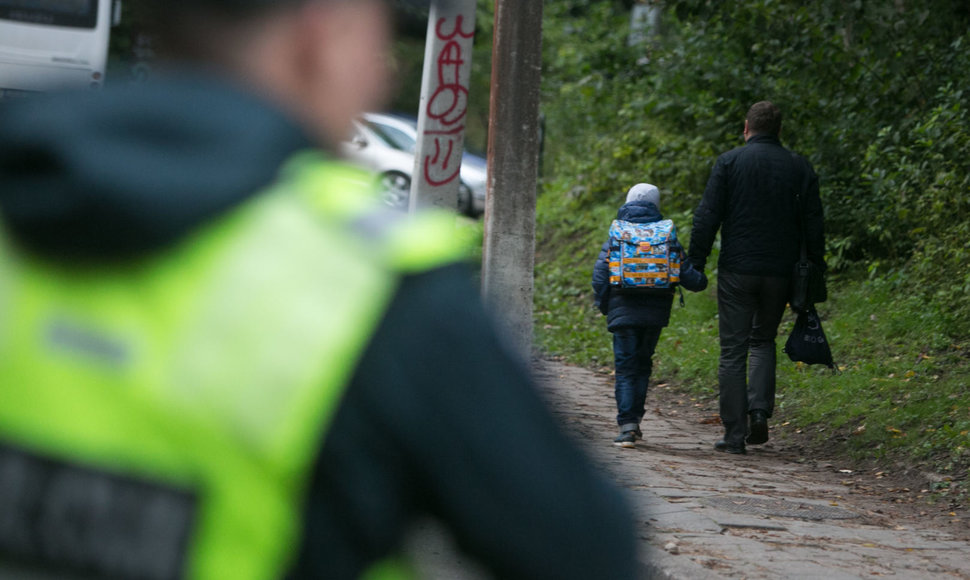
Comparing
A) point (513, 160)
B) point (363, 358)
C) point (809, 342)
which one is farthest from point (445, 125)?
point (363, 358)

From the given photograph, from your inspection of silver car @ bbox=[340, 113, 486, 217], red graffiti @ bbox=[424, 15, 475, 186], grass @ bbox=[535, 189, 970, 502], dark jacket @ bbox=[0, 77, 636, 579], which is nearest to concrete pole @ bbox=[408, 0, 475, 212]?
red graffiti @ bbox=[424, 15, 475, 186]

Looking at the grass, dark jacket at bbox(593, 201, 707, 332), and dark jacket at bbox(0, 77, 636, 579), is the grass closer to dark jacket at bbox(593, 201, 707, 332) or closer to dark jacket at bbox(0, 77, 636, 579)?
dark jacket at bbox(593, 201, 707, 332)

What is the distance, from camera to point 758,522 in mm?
6125

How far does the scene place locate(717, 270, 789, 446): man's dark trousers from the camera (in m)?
7.98

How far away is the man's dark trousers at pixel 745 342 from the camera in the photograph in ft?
26.2

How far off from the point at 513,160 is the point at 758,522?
3.68 meters

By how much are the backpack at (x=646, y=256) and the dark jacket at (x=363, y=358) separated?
22.1ft

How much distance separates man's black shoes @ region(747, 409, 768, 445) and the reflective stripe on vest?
725cm

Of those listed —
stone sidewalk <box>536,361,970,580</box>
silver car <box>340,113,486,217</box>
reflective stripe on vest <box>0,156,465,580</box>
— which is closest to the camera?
reflective stripe on vest <box>0,156,465,580</box>

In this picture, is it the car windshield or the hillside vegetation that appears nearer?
the hillside vegetation

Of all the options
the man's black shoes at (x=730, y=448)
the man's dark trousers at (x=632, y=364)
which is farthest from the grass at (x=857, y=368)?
the man's dark trousers at (x=632, y=364)

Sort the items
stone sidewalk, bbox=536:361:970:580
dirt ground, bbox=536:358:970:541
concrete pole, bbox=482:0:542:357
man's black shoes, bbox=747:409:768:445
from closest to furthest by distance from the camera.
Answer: stone sidewalk, bbox=536:361:970:580, dirt ground, bbox=536:358:970:541, man's black shoes, bbox=747:409:768:445, concrete pole, bbox=482:0:542:357

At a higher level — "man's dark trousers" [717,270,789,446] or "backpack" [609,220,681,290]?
"backpack" [609,220,681,290]

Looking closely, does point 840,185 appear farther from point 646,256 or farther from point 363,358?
point 363,358
